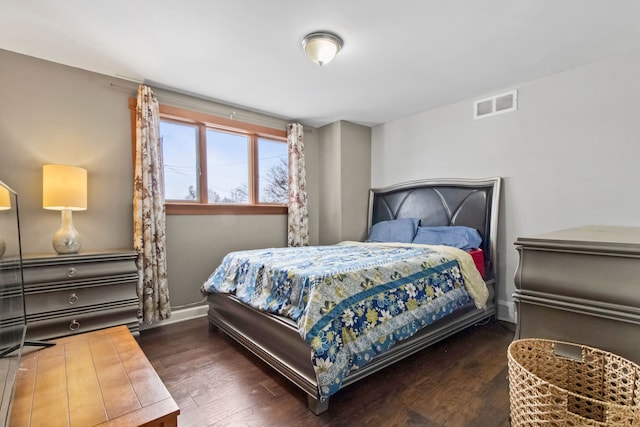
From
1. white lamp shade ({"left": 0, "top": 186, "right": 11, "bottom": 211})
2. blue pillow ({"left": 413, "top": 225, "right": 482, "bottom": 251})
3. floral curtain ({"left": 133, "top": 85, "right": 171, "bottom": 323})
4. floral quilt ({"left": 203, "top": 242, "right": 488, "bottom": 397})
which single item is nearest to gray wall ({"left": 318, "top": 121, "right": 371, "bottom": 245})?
blue pillow ({"left": 413, "top": 225, "right": 482, "bottom": 251})

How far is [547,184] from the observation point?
281cm

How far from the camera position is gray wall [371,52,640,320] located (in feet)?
7.93

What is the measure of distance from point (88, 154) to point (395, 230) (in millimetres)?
3339

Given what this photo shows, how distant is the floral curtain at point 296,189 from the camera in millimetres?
3955

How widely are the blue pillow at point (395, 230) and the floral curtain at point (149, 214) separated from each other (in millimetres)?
2533

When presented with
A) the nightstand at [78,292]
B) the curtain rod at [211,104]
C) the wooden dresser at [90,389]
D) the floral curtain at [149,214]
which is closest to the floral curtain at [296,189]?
the curtain rod at [211,104]

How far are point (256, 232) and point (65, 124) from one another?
2.14 meters

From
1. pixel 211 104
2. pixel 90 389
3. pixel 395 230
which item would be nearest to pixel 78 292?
pixel 90 389

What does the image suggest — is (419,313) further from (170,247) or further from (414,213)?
(170,247)

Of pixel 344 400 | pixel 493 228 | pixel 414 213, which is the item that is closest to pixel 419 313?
pixel 344 400

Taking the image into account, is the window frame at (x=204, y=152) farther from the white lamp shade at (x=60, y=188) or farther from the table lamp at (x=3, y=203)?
the table lamp at (x=3, y=203)

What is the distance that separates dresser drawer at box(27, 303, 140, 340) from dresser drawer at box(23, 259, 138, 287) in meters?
0.28

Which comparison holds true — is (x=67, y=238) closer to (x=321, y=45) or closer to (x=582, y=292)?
(x=321, y=45)

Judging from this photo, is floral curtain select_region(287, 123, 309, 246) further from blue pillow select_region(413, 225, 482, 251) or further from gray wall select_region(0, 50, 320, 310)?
blue pillow select_region(413, 225, 482, 251)
